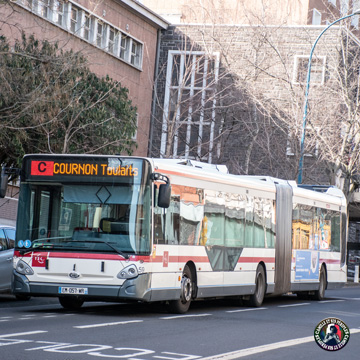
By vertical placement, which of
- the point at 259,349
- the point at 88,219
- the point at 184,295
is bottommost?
the point at 259,349

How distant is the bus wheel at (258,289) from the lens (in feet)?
64.2

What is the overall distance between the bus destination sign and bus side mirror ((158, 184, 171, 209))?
2.10 feet

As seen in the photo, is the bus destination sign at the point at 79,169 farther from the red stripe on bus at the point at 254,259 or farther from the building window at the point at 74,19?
the building window at the point at 74,19

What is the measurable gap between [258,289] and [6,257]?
5551mm

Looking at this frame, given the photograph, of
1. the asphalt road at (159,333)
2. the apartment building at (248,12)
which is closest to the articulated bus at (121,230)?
the asphalt road at (159,333)

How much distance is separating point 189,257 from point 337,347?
19.2ft

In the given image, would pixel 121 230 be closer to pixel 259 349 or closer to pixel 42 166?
pixel 42 166

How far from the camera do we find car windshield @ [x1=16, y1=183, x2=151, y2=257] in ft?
49.0

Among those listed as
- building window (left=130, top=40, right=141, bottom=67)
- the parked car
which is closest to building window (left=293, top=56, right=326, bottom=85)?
building window (left=130, top=40, right=141, bottom=67)

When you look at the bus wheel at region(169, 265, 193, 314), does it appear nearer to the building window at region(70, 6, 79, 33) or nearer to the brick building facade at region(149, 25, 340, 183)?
the brick building facade at region(149, 25, 340, 183)

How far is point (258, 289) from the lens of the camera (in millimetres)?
19844

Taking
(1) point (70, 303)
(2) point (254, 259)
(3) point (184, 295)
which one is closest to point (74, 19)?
(2) point (254, 259)

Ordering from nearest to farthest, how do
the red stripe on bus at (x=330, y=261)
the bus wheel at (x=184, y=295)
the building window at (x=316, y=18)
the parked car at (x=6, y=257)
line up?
the bus wheel at (x=184, y=295) < the parked car at (x=6, y=257) < the red stripe on bus at (x=330, y=261) < the building window at (x=316, y=18)

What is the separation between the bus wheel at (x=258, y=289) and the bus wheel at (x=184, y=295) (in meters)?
3.23
